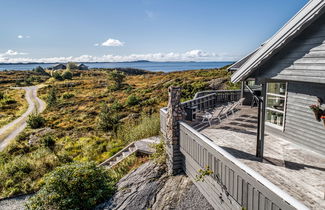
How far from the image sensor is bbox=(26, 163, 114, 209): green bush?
A: 7.49 m

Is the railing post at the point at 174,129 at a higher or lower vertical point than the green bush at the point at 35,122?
higher

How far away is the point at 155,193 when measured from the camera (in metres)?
6.98

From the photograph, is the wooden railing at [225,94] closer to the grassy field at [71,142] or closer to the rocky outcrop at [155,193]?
the grassy field at [71,142]

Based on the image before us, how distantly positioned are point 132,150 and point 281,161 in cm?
797

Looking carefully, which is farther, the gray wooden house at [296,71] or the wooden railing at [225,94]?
the wooden railing at [225,94]

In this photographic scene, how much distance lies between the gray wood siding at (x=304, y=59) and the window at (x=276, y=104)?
308 cm

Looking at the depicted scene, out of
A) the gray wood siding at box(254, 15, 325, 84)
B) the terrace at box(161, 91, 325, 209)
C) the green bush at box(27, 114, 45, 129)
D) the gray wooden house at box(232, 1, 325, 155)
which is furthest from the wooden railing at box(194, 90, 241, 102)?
the green bush at box(27, 114, 45, 129)

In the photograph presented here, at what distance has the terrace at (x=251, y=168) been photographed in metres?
3.58

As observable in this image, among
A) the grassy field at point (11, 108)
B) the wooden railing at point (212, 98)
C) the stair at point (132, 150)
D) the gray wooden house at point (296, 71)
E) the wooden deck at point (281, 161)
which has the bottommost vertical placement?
the grassy field at point (11, 108)

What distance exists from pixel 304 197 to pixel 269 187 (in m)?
1.56

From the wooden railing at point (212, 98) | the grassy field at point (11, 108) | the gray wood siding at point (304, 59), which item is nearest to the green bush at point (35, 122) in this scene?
the grassy field at point (11, 108)

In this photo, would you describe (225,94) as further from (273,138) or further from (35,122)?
(35,122)

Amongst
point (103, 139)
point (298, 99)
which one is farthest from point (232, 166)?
point (103, 139)

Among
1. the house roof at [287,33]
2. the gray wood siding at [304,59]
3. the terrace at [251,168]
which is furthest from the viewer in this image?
the gray wood siding at [304,59]
